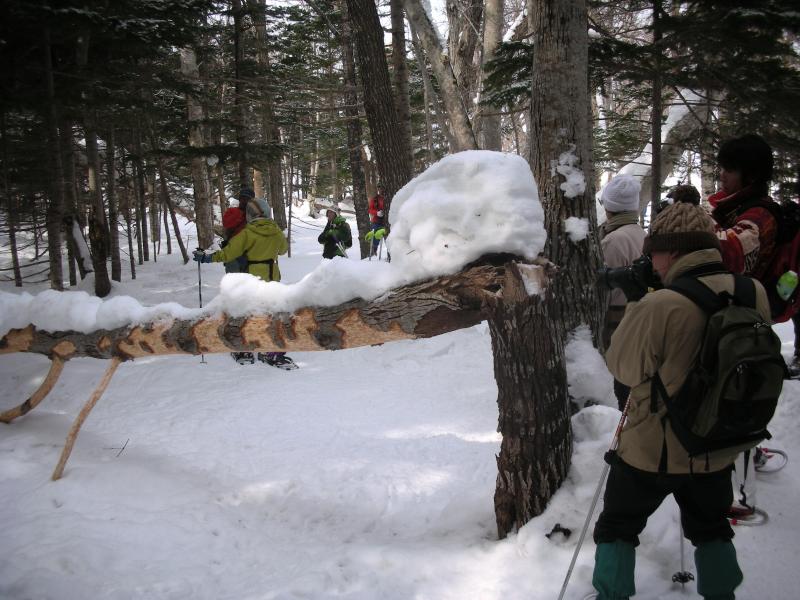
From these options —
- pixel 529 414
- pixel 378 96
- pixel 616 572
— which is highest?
pixel 378 96

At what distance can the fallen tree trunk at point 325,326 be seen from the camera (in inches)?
99.9

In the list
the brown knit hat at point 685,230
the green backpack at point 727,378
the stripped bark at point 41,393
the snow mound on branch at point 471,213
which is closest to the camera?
the green backpack at point 727,378

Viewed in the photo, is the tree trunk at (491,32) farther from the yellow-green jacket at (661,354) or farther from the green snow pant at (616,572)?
the green snow pant at (616,572)

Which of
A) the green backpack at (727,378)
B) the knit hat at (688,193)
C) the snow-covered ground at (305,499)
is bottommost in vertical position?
the snow-covered ground at (305,499)

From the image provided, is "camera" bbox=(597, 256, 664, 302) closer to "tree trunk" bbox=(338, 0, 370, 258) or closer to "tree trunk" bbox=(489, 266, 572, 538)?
"tree trunk" bbox=(489, 266, 572, 538)

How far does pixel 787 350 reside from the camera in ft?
18.2

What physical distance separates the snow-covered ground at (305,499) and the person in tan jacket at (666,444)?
1.18 ft

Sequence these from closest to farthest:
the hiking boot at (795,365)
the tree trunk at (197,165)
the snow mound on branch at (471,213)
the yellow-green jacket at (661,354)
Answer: the yellow-green jacket at (661,354), the snow mound on branch at (471,213), the hiking boot at (795,365), the tree trunk at (197,165)

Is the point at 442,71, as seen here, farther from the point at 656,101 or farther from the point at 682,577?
the point at 682,577

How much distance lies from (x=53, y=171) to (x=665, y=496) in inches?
412

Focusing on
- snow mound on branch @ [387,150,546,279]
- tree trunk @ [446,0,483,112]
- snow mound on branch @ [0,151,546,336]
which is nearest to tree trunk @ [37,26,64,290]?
tree trunk @ [446,0,483,112]

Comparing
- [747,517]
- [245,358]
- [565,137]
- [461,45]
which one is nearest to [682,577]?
[747,517]

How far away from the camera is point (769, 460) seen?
3.30m

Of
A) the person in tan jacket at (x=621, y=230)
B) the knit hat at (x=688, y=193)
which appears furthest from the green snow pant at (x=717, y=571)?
the knit hat at (x=688, y=193)
